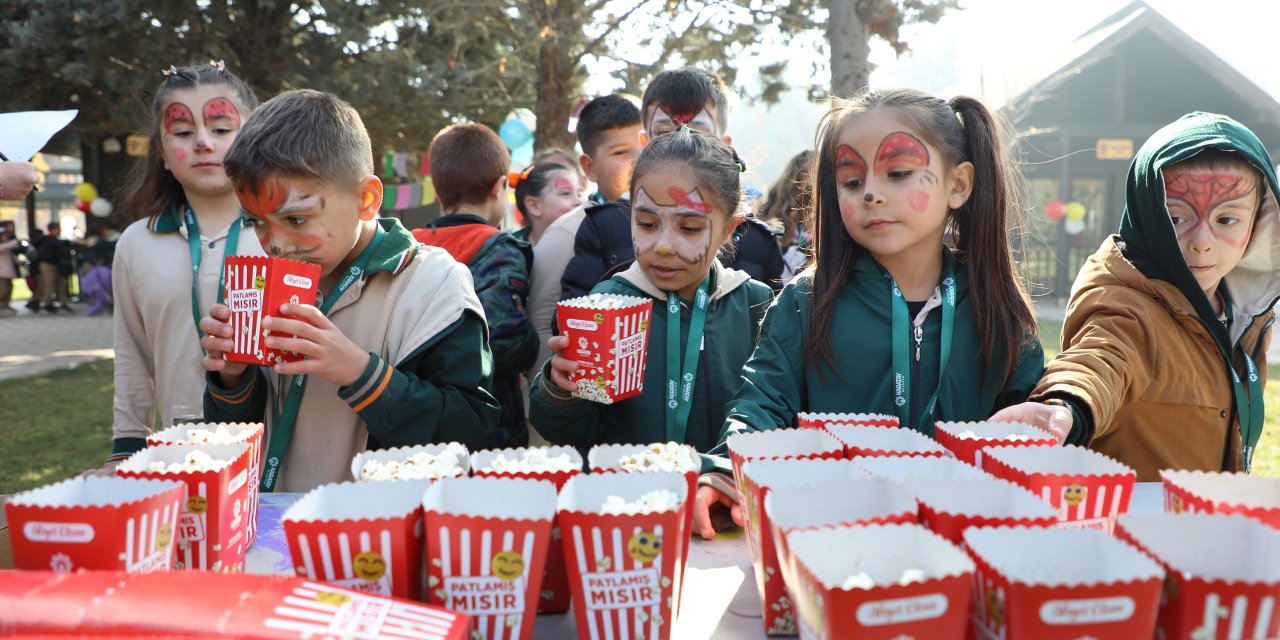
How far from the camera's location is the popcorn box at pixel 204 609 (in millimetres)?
1113

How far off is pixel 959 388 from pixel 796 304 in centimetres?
52

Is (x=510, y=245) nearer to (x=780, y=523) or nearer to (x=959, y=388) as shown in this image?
(x=959, y=388)

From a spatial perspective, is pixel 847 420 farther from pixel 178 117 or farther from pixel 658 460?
pixel 178 117

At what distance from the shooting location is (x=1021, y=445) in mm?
1655

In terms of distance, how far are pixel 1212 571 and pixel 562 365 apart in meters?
1.57

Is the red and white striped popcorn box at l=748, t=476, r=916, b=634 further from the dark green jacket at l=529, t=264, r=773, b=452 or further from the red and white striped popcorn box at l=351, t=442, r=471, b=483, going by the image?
the dark green jacket at l=529, t=264, r=773, b=452

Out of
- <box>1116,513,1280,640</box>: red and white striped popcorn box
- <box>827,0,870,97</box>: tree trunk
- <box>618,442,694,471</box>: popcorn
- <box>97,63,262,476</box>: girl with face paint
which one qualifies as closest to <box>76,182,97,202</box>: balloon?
<box>827,0,870,97</box>: tree trunk

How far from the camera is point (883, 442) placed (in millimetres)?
1679

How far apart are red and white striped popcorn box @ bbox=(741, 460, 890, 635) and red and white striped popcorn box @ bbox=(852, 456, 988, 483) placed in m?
0.04

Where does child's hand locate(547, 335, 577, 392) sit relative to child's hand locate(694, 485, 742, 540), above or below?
above

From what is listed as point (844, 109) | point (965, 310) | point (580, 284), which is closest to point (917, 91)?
point (844, 109)

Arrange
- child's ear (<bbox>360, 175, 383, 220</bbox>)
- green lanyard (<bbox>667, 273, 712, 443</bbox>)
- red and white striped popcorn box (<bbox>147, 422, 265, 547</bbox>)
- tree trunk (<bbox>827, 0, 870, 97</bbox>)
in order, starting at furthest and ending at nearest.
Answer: tree trunk (<bbox>827, 0, 870, 97</bbox>) → green lanyard (<bbox>667, 273, 712, 443</bbox>) → child's ear (<bbox>360, 175, 383, 220</bbox>) → red and white striped popcorn box (<bbox>147, 422, 265, 547</bbox>)

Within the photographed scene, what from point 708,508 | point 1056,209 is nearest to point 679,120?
point 708,508

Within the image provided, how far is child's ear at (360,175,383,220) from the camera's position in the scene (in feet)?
8.46
